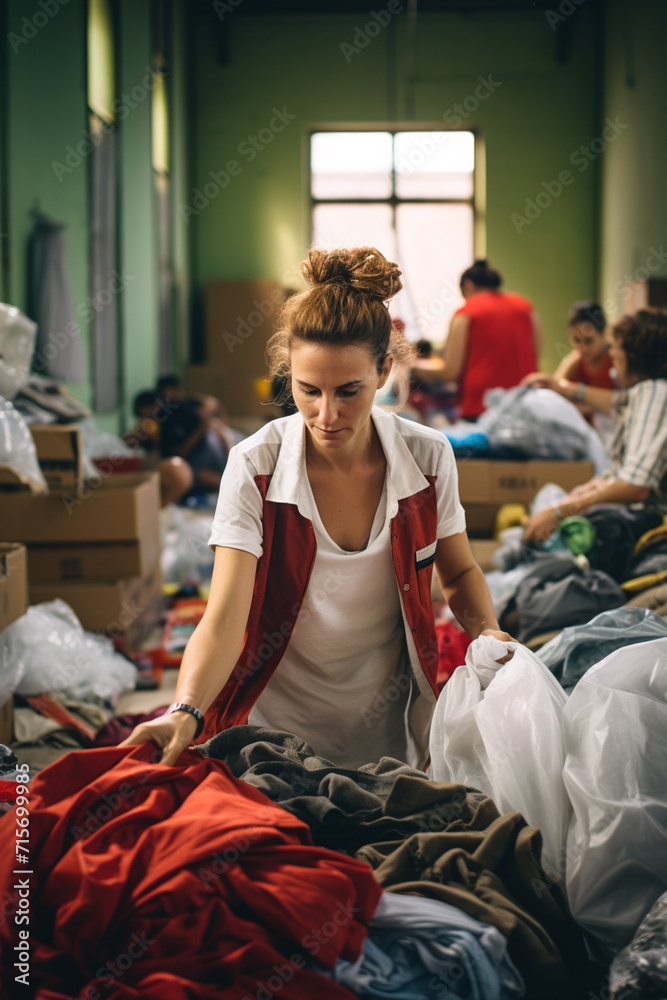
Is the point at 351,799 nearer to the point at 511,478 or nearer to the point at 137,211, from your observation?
the point at 511,478

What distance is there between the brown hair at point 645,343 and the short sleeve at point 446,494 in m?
1.59

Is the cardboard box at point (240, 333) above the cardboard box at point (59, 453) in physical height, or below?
above

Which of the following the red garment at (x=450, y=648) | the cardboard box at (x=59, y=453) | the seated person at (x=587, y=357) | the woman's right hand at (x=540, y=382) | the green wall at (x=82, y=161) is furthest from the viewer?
the seated person at (x=587, y=357)

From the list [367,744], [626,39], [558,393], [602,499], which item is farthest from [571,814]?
[626,39]

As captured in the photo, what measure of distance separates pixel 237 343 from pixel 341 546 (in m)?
7.69

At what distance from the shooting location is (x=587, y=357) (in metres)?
4.80

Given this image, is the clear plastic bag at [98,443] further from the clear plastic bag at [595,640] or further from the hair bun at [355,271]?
the clear plastic bag at [595,640]

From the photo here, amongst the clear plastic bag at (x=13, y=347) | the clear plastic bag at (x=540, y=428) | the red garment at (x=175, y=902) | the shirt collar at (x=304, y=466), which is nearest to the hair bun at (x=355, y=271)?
the shirt collar at (x=304, y=466)

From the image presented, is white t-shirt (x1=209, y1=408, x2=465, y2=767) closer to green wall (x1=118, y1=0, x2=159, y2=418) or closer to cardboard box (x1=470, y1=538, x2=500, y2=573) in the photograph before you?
cardboard box (x1=470, y1=538, x2=500, y2=573)

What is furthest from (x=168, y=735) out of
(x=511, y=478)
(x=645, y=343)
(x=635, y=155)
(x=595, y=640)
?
(x=635, y=155)

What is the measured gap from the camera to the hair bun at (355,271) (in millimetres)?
1515

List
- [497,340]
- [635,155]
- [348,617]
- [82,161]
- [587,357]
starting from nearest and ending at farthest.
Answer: [348,617]
[587,357]
[497,340]
[82,161]
[635,155]

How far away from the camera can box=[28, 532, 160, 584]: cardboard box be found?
3219mm

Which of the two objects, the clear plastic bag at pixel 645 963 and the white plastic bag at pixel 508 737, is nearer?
the clear plastic bag at pixel 645 963
